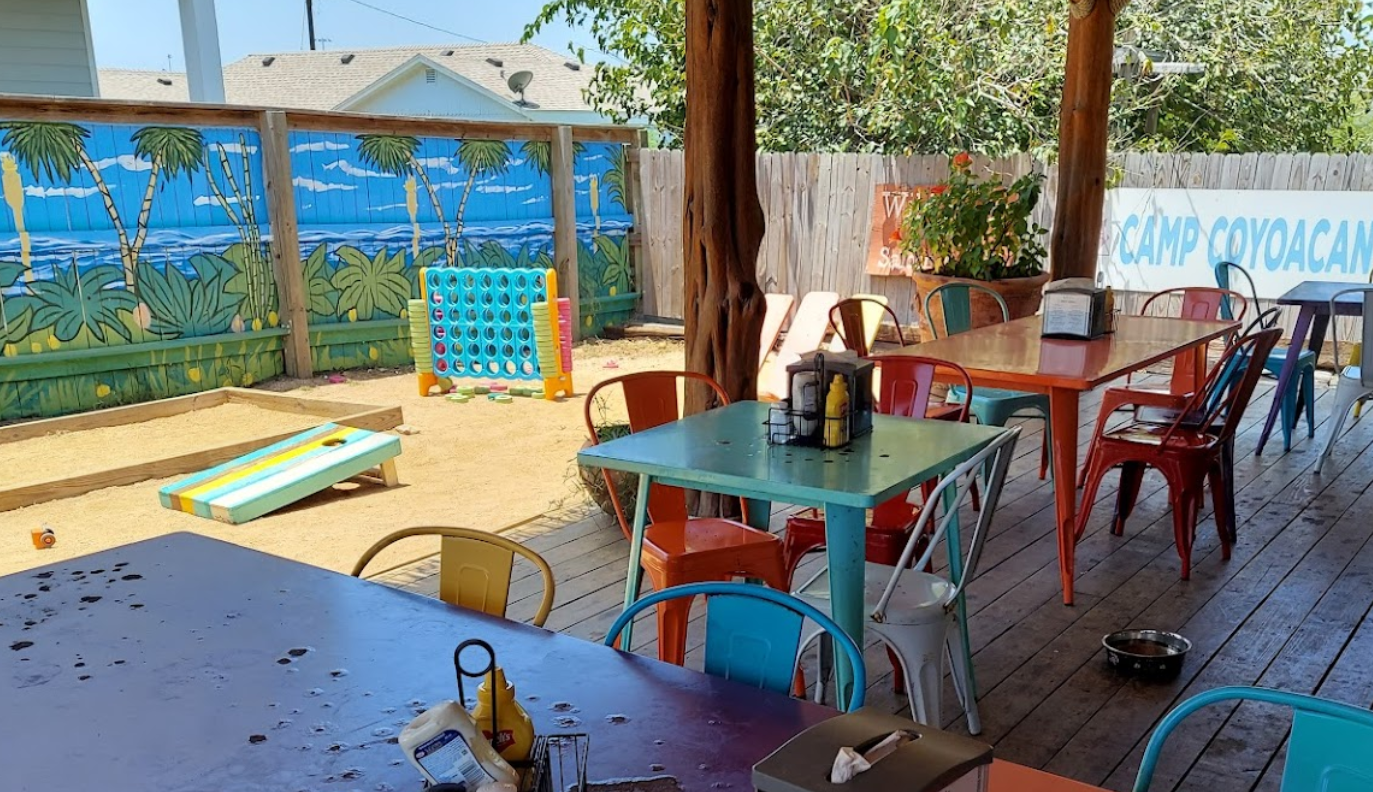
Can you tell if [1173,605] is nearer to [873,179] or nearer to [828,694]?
[828,694]

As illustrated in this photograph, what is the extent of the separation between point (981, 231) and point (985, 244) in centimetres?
9

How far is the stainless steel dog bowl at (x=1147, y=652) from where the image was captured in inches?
121

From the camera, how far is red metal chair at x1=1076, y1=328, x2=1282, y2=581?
12.4ft

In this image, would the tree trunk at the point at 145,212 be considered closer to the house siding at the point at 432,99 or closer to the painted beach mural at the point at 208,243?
the painted beach mural at the point at 208,243

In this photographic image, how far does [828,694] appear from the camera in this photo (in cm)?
299

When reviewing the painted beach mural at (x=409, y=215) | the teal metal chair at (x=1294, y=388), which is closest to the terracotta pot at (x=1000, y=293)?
the teal metal chair at (x=1294, y=388)

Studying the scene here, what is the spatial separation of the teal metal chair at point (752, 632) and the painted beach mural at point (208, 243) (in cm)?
653

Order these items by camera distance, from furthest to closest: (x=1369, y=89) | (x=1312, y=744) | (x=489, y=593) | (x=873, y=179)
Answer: (x=1369, y=89)
(x=873, y=179)
(x=489, y=593)
(x=1312, y=744)

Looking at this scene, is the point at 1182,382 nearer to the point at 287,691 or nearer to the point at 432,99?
the point at 287,691

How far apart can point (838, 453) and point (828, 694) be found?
72cm

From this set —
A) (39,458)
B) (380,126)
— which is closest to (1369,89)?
(380,126)

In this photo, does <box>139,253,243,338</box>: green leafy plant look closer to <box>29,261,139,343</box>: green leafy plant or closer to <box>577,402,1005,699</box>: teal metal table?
<box>29,261,139,343</box>: green leafy plant

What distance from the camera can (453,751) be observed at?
4.25 ft


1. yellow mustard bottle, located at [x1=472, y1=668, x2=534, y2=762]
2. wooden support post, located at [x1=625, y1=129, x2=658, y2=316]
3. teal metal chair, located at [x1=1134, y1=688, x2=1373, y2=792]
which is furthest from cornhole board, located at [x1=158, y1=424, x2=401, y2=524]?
wooden support post, located at [x1=625, y1=129, x2=658, y2=316]
